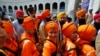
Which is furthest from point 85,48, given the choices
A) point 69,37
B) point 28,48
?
point 28,48

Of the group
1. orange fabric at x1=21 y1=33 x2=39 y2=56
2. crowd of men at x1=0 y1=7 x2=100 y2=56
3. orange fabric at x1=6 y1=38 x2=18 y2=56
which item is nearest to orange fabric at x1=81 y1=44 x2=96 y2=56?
crowd of men at x1=0 y1=7 x2=100 y2=56

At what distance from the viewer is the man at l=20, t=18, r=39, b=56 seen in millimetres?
5141

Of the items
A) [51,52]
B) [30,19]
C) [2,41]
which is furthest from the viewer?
[30,19]

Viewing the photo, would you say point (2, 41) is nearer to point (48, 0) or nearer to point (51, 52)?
point (51, 52)

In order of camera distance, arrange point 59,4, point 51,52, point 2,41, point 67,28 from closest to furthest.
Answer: point 2,41, point 51,52, point 67,28, point 59,4

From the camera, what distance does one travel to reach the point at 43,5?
43.1m

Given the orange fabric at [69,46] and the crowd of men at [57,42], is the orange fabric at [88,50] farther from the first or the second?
A: the orange fabric at [69,46]

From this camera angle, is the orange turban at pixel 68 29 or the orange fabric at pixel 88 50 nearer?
the orange fabric at pixel 88 50

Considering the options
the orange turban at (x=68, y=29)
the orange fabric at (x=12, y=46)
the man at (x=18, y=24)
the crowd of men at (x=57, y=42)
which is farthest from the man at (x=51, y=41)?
the man at (x=18, y=24)

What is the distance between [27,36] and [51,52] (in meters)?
0.65

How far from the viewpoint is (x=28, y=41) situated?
528 cm

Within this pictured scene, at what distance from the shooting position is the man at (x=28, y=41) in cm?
514

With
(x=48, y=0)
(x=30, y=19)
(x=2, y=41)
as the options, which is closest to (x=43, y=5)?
(x=48, y=0)

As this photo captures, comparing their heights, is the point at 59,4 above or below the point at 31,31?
below
